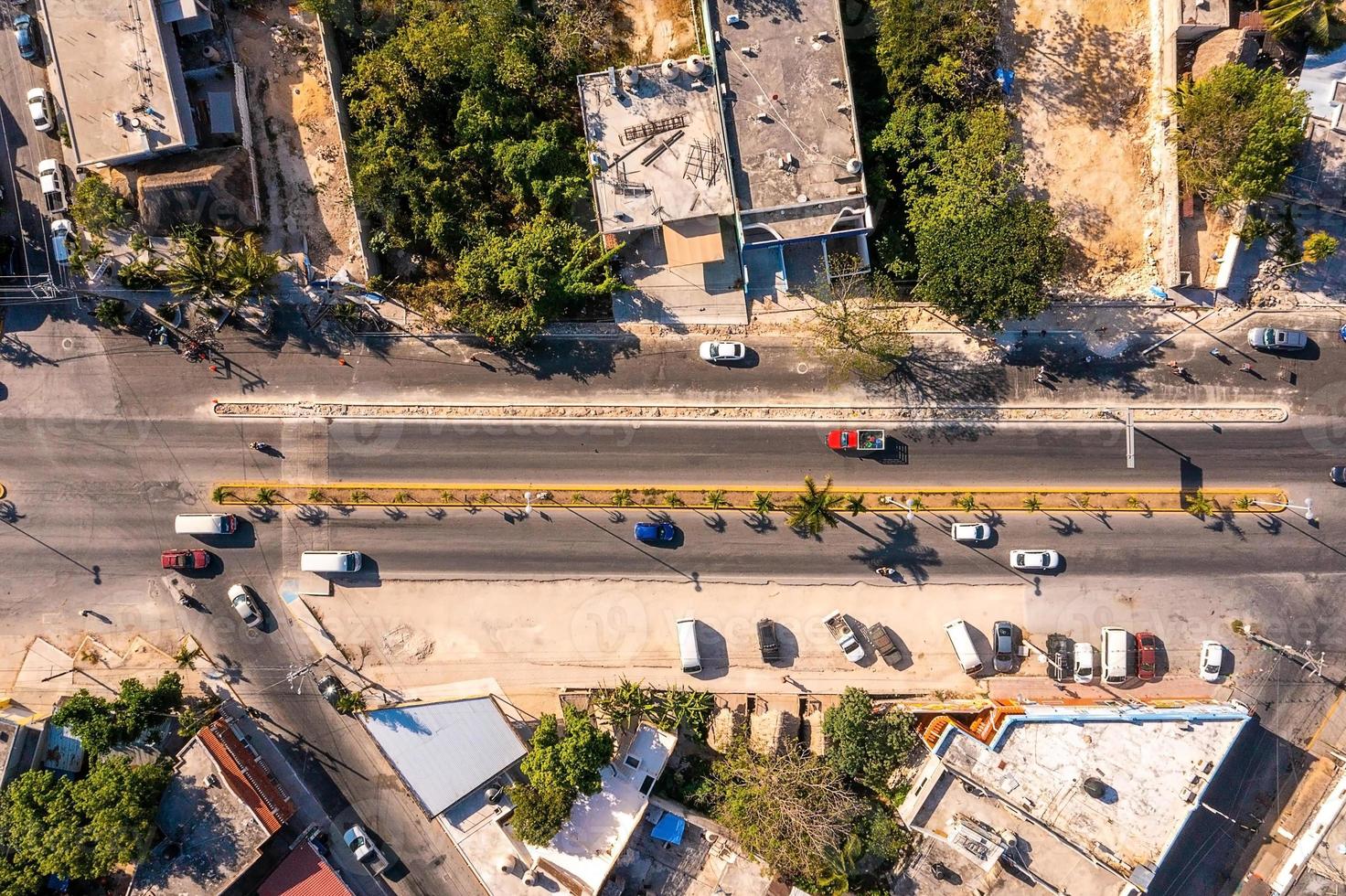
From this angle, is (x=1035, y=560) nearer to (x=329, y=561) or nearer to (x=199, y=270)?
(x=329, y=561)

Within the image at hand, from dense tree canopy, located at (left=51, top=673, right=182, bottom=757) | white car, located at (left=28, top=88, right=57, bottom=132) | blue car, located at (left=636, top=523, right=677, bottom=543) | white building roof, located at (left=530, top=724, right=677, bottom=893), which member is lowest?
white building roof, located at (left=530, top=724, right=677, bottom=893)

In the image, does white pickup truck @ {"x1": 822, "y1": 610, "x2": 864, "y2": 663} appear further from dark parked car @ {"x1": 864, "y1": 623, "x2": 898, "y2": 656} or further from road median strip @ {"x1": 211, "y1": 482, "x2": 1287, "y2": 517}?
road median strip @ {"x1": 211, "y1": 482, "x2": 1287, "y2": 517}

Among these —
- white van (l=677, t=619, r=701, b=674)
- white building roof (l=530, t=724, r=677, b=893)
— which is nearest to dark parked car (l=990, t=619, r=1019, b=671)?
white van (l=677, t=619, r=701, b=674)

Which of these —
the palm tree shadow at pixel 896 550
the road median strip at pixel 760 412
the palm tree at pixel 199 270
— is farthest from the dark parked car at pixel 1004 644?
the palm tree at pixel 199 270

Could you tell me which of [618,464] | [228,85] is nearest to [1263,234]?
[618,464]

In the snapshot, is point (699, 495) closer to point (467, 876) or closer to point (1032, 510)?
point (1032, 510)

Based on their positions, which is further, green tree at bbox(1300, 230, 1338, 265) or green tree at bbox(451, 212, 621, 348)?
green tree at bbox(1300, 230, 1338, 265)
